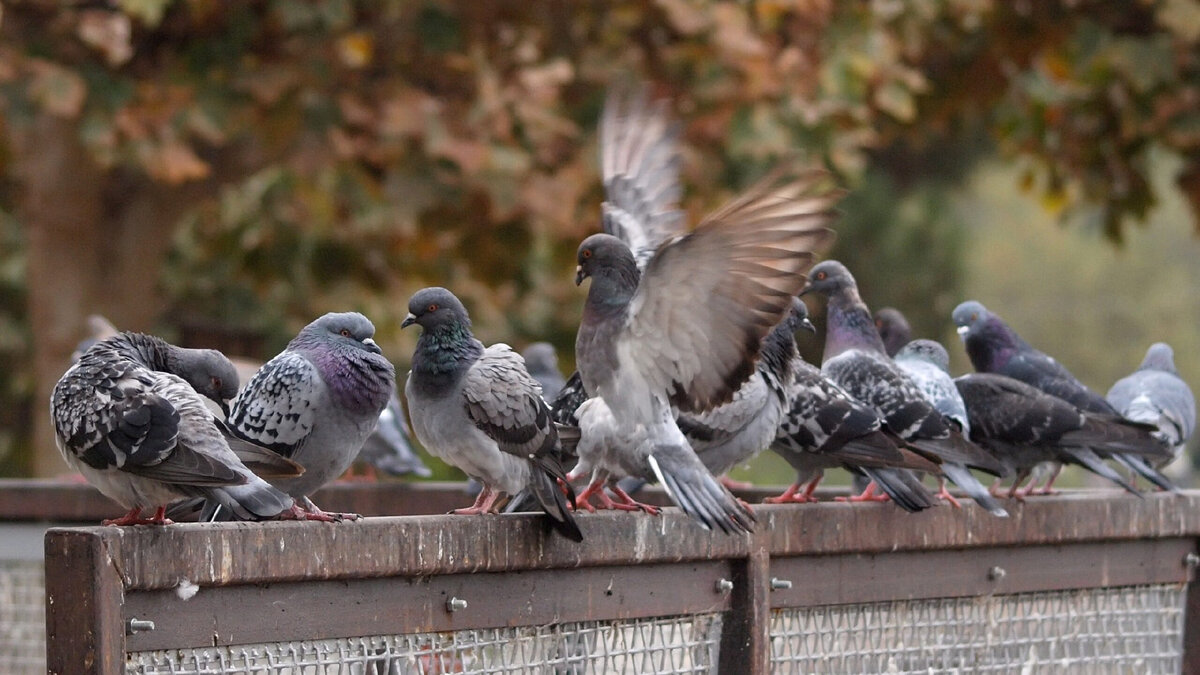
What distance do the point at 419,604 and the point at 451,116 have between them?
5426 mm

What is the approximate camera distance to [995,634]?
4070 mm

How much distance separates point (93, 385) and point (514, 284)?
23.0 feet

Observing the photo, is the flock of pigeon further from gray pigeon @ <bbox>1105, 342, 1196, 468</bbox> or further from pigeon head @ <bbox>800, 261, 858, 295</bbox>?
gray pigeon @ <bbox>1105, 342, 1196, 468</bbox>

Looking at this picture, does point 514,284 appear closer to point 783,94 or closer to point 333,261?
point 333,261

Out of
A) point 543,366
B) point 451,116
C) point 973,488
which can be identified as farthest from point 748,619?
point 451,116

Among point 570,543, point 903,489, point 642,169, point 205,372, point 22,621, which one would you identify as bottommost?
point 22,621

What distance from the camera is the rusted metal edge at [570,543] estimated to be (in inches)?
104

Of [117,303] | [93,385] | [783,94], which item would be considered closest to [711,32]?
[783,94]

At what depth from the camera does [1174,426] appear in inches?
228

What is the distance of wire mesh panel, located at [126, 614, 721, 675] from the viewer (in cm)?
265

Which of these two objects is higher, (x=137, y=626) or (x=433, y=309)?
(x=433, y=309)

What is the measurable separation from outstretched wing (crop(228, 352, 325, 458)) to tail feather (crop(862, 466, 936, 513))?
145 cm

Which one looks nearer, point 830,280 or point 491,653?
point 491,653

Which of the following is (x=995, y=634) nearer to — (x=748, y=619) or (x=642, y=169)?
(x=748, y=619)
